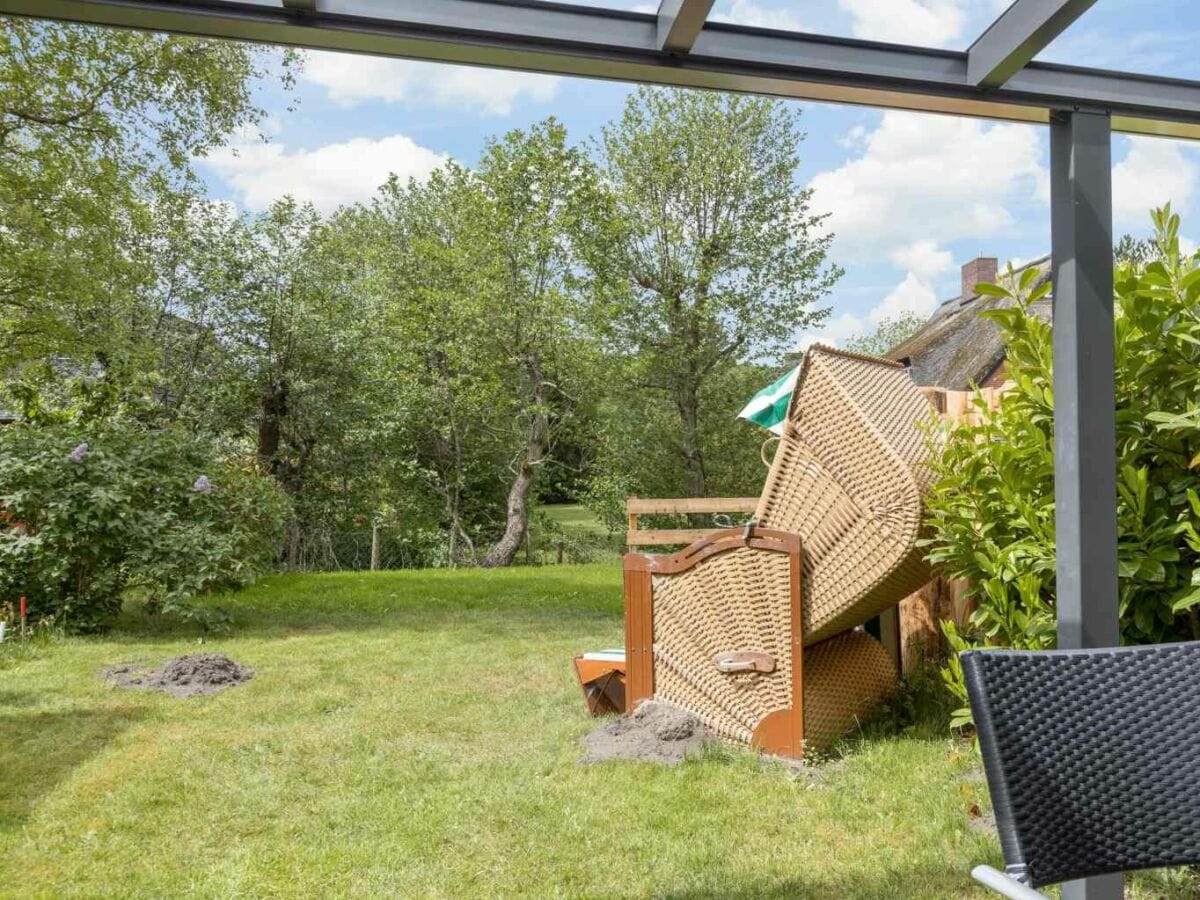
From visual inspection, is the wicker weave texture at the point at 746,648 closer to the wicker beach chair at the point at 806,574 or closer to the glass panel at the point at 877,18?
the wicker beach chair at the point at 806,574

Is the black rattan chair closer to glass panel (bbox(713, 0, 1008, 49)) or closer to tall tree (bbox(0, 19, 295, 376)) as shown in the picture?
glass panel (bbox(713, 0, 1008, 49))

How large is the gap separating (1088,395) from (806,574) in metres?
1.42

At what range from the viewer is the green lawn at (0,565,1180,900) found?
2.56 meters

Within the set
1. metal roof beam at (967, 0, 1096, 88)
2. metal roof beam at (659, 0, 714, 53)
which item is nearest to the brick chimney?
metal roof beam at (967, 0, 1096, 88)

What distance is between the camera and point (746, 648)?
3.45 m

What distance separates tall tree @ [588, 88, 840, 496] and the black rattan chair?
37.3 ft

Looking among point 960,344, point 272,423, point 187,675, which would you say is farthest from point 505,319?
point 960,344

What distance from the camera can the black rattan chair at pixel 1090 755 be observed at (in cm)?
144

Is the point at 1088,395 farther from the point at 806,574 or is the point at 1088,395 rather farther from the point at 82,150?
the point at 82,150

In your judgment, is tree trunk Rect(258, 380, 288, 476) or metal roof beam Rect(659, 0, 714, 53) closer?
metal roof beam Rect(659, 0, 714, 53)

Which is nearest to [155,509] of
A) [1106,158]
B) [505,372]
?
[1106,158]

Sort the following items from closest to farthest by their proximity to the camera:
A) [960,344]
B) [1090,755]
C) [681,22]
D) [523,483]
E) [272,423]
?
[1090,755] < [681,22] < [272,423] < [523,483] < [960,344]

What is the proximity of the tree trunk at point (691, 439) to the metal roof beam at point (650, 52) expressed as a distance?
A: 10694 millimetres

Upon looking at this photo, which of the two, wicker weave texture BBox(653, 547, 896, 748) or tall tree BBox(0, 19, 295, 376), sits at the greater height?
tall tree BBox(0, 19, 295, 376)
